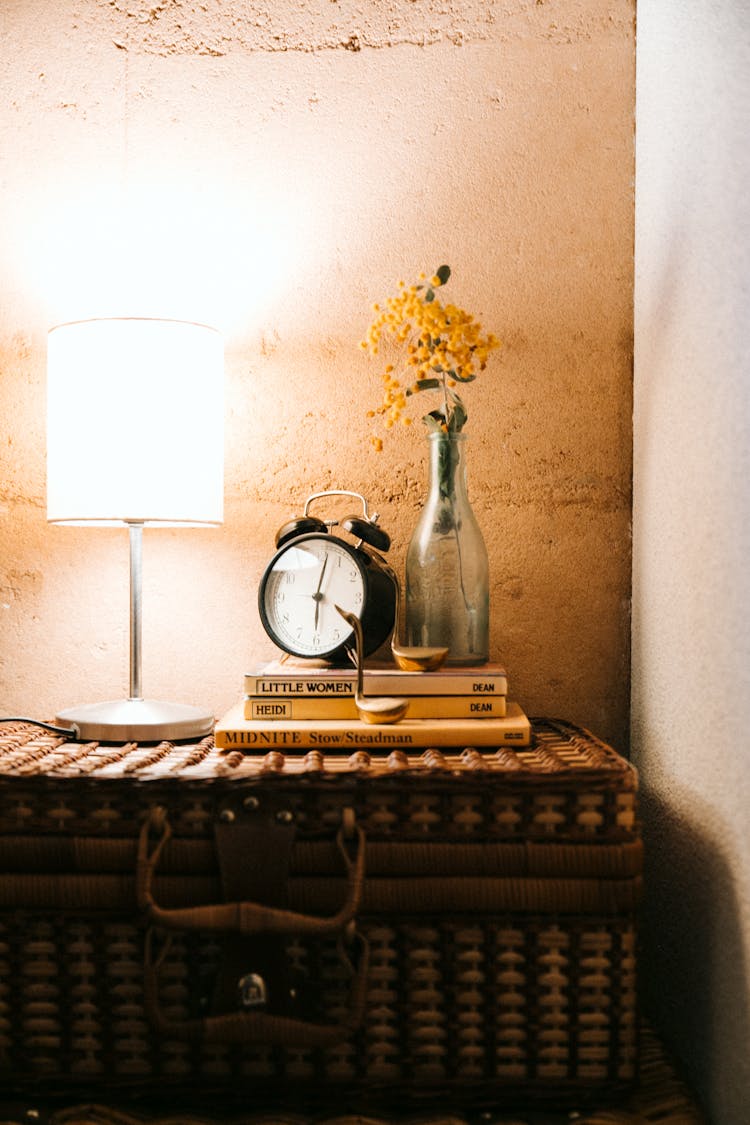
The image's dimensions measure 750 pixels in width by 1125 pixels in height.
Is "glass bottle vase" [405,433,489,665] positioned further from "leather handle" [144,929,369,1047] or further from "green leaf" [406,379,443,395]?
"leather handle" [144,929,369,1047]

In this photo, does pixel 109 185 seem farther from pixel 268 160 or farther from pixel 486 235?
pixel 486 235

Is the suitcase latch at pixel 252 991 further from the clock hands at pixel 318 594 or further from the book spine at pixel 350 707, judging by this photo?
the clock hands at pixel 318 594

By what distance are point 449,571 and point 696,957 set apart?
61cm

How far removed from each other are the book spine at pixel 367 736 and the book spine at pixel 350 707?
0.10 feet

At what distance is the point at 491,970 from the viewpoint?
0.91 m

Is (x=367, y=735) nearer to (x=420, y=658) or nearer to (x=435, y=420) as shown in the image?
(x=420, y=658)

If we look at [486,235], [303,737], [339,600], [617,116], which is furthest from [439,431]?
[617,116]

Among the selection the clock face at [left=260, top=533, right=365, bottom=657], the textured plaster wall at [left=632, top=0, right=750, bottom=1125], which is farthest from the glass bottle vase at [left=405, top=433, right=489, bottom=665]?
the textured plaster wall at [left=632, top=0, right=750, bottom=1125]

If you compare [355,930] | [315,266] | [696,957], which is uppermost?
[315,266]

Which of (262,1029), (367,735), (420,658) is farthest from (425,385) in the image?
(262,1029)

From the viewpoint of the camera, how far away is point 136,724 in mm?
1165

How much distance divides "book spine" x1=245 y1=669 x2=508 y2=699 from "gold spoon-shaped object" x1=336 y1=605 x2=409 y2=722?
2 cm

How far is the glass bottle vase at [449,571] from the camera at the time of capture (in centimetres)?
128

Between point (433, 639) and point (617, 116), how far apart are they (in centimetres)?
95
